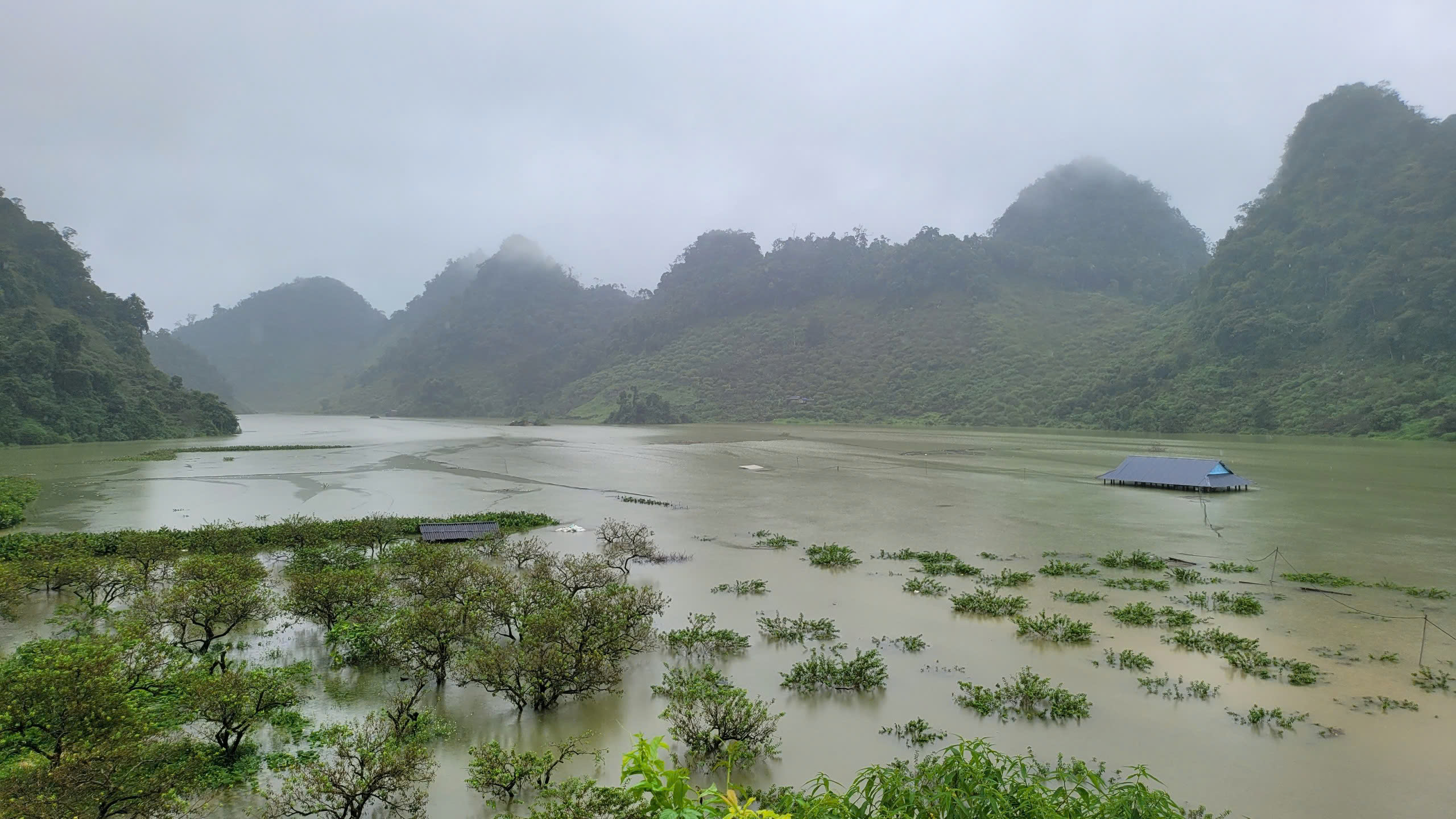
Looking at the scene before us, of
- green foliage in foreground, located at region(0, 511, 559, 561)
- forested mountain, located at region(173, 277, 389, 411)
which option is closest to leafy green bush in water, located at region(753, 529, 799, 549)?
green foliage in foreground, located at region(0, 511, 559, 561)

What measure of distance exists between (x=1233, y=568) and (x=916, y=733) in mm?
10409

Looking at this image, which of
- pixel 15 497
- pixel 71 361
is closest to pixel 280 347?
pixel 71 361

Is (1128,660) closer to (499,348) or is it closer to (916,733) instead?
(916,733)

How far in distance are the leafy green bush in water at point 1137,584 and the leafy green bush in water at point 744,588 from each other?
245 inches

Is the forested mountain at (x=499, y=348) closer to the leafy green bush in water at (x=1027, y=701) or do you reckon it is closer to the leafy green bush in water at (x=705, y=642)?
the leafy green bush in water at (x=705, y=642)

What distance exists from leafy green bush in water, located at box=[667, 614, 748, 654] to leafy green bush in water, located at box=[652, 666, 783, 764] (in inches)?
77.5

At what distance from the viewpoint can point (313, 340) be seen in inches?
7549

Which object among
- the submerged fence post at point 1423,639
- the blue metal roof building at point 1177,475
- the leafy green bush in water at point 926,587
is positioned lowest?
the leafy green bush in water at point 926,587

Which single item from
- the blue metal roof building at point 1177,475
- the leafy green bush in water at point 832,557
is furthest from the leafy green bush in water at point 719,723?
the blue metal roof building at point 1177,475

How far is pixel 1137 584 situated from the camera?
1191 cm

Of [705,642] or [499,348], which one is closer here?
[705,642]

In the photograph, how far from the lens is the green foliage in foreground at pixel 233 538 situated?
12.1m

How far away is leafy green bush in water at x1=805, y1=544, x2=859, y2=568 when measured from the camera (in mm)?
13548

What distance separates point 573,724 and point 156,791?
3325mm
